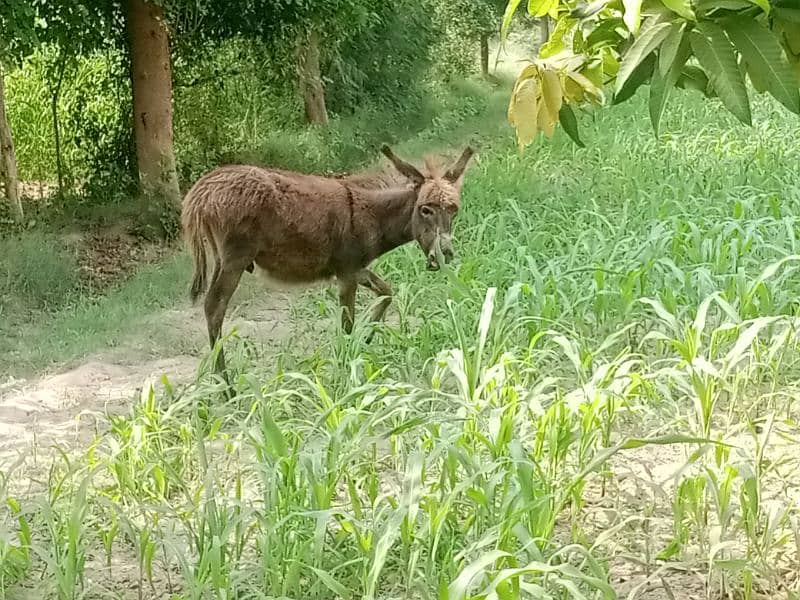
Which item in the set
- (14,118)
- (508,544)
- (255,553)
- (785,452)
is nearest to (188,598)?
(255,553)

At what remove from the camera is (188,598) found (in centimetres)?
274

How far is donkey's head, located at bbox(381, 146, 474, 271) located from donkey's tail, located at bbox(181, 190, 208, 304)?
1.02m

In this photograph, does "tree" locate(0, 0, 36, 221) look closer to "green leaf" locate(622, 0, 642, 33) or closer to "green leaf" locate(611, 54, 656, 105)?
"green leaf" locate(611, 54, 656, 105)

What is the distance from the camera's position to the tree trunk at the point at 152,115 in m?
9.00

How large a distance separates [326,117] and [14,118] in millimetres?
4526

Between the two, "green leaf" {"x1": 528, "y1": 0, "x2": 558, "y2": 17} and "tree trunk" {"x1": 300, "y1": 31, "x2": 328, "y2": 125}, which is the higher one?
"green leaf" {"x1": 528, "y1": 0, "x2": 558, "y2": 17}

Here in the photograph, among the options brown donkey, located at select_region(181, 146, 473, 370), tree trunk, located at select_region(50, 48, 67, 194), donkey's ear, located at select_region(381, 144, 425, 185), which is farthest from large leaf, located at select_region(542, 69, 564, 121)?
tree trunk, located at select_region(50, 48, 67, 194)

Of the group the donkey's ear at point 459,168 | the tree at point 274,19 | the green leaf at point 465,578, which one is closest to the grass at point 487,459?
the green leaf at point 465,578

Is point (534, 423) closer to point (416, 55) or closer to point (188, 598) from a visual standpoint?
point (188, 598)

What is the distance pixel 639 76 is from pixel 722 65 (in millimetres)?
233

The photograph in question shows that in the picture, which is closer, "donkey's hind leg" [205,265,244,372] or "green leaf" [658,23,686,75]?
"green leaf" [658,23,686,75]

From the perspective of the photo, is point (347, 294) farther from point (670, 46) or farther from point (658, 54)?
point (670, 46)

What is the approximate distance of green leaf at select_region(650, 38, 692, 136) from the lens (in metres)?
1.46

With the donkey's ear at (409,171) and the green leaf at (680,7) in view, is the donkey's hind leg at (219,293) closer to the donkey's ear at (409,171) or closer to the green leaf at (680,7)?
the donkey's ear at (409,171)
